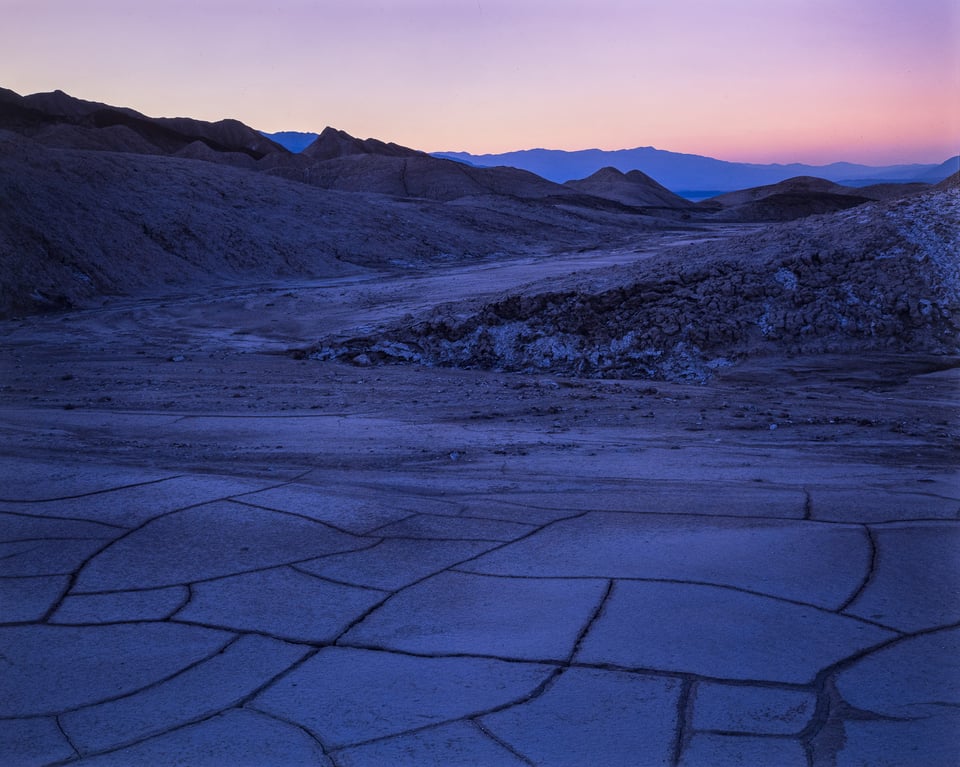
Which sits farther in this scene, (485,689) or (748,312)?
(748,312)

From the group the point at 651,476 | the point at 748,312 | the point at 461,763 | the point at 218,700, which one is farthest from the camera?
the point at 748,312

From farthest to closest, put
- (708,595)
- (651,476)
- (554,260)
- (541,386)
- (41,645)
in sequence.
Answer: (554,260) < (541,386) < (651,476) < (708,595) < (41,645)

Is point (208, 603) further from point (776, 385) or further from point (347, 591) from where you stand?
point (776, 385)

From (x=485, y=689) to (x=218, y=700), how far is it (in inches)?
31.4

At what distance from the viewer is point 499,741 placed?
2.38 meters

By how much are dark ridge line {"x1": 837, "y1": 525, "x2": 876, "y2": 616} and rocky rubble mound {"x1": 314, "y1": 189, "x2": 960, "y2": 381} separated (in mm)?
5066

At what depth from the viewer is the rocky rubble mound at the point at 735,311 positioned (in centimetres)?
908

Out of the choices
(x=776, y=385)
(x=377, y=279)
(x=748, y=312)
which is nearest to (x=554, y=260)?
(x=377, y=279)

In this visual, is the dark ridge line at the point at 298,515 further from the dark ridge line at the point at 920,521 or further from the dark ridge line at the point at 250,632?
the dark ridge line at the point at 920,521

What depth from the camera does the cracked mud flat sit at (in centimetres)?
245

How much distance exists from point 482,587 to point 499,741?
103cm

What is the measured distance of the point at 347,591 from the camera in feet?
11.1

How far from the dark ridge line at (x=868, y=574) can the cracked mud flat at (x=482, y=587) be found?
16 mm

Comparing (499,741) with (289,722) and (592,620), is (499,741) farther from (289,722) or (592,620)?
(592,620)
